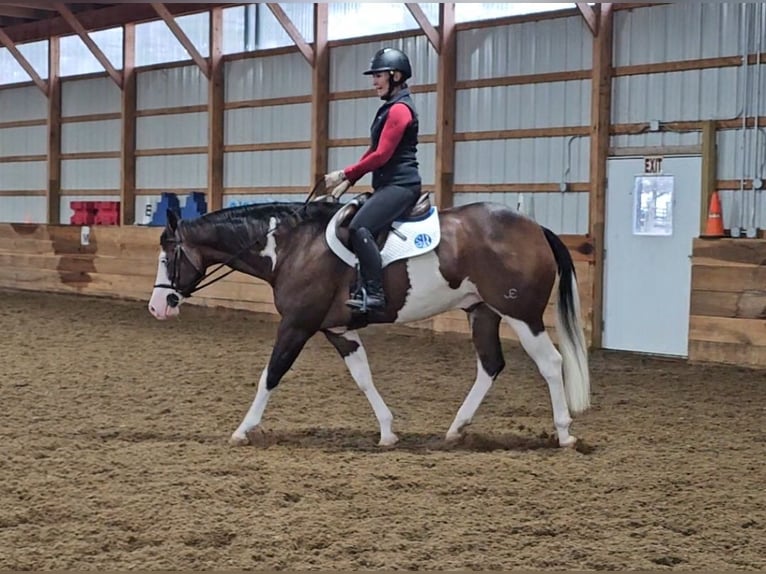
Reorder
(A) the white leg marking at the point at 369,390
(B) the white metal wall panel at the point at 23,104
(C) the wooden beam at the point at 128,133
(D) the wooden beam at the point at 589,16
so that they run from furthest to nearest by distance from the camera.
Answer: (B) the white metal wall panel at the point at 23,104 → (C) the wooden beam at the point at 128,133 → (D) the wooden beam at the point at 589,16 → (A) the white leg marking at the point at 369,390

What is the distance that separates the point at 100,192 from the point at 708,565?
41.6ft

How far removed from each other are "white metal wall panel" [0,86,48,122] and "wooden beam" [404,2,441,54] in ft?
24.6

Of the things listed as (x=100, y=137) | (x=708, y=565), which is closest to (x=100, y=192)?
(x=100, y=137)

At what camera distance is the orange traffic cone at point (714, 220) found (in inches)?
322

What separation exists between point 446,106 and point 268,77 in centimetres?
297

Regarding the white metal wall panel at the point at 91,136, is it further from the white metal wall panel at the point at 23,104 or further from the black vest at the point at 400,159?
the black vest at the point at 400,159

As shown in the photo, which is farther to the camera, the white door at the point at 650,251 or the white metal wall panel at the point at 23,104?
the white metal wall panel at the point at 23,104

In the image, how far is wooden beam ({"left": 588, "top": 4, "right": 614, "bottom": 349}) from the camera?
9031 millimetres

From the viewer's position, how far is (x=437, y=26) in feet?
34.0

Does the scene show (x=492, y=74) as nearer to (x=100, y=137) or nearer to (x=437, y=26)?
(x=437, y=26)

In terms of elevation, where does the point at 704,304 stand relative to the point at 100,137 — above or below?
below

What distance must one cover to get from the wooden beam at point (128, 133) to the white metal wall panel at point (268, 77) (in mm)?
1924

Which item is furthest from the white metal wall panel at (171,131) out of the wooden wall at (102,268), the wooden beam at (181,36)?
the wooden wall at (102,268)

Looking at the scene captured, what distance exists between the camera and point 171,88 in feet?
44.8
